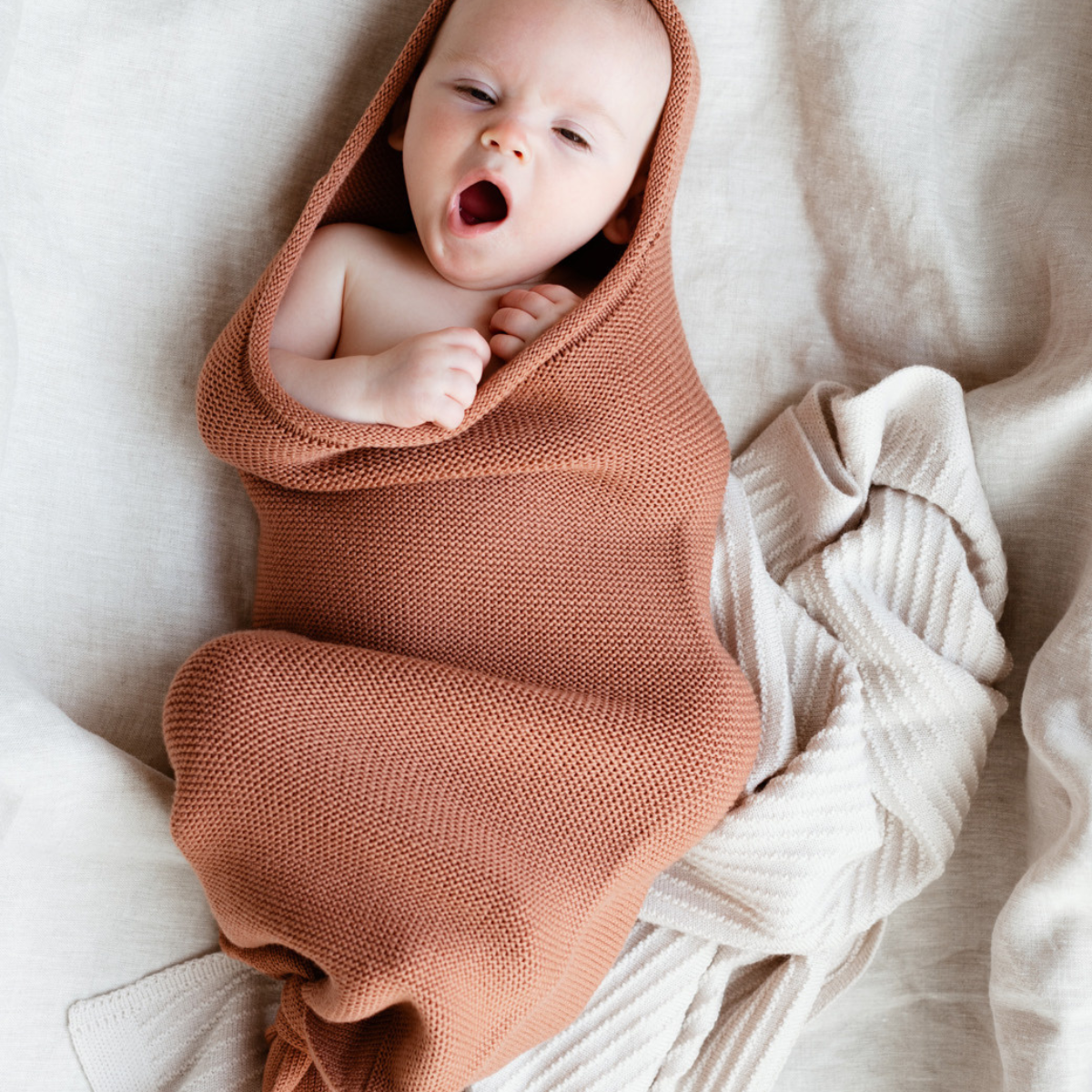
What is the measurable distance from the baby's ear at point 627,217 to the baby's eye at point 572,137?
111mm

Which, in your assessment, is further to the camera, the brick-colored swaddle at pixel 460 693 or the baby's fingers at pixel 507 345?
the baby's fingers at pixel 507 345

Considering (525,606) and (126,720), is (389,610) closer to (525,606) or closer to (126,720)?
(525,606)

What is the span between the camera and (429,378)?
1.04 meters

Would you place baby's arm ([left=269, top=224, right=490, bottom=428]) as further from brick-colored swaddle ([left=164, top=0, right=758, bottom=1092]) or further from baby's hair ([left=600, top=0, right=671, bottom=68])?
baby's hair ([left=600, top=0, right=671, bottom=68])

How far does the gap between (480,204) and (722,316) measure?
38 centimetres

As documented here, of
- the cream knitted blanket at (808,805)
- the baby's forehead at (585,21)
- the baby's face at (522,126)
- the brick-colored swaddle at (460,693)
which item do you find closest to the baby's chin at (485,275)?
the baby's face at (522,126)

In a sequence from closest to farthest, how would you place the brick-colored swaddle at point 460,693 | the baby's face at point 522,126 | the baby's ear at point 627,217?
the brick-colored swaddle at point 460,693, the baby's face at point 522,126, the baby's ear at point 627,217

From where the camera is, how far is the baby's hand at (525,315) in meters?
1.13

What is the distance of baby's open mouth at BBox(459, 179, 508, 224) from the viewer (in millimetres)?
1148

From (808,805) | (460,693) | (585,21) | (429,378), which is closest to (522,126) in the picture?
(585,21)

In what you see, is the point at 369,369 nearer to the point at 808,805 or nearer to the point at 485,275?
the point at 485,275

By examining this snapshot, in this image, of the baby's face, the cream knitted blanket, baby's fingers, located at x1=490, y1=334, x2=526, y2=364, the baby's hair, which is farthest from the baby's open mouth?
the cream knitted blanket

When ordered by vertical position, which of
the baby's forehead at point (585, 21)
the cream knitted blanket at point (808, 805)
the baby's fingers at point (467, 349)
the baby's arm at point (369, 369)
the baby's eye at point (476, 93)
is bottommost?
the cream knitted blanket at point (808, 805)

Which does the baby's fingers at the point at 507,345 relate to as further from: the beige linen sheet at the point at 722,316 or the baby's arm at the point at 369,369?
the beige linen sheet at the point at 722,316
